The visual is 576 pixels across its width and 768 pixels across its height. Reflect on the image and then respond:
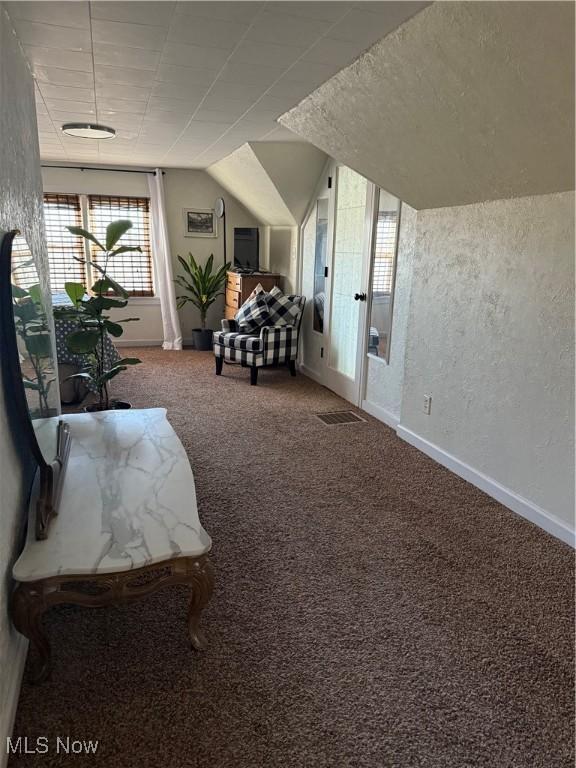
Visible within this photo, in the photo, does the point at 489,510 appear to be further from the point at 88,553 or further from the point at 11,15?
the point at 11,15

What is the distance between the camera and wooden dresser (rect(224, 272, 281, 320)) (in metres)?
5.84

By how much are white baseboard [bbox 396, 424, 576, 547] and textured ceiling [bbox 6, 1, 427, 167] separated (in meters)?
2.20

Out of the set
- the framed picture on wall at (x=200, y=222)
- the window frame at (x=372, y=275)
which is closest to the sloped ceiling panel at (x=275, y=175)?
the framed picture on wall at (x=200, y=222)

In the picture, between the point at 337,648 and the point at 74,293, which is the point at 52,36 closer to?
the point at 74,293

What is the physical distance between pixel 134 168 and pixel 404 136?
14.4ft

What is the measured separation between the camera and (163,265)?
6.39m

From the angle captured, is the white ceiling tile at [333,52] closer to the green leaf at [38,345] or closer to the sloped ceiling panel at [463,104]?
the sloped ceiling panel at [463,104]

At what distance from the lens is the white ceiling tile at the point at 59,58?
2371mm

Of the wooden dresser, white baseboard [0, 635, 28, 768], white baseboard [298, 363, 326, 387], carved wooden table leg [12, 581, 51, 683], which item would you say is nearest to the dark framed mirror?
carved wooden table leg [12, 581, 51, 683]

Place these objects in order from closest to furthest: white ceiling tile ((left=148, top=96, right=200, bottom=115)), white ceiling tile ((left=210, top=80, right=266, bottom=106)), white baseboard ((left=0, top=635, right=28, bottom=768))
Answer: white baseboard ((left=0, top=635, right=28, bottom=768)) < white ceiling tile ((left=210, top=80, right=266, bottom=106)) < white ceiling tile ((left=148, top=96, right=200, bottom=115))

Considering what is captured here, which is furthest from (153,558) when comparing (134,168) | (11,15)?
(134,168)

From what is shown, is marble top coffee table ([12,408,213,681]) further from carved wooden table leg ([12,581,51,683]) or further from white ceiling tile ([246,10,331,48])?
white ceiling tile ([246,10,331,48])

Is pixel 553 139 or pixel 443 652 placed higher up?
pixel 553 139

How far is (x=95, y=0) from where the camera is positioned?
187 cm
